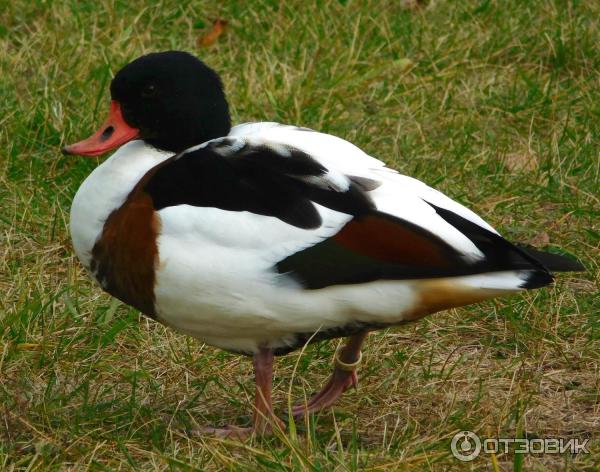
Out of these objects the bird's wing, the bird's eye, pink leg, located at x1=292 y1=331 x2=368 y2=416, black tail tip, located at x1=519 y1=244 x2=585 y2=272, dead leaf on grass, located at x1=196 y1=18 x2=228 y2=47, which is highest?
the bird's eye

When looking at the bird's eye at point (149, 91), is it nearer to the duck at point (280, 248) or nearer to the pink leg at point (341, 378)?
the duck at point (280, 248)

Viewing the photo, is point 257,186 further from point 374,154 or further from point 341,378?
point 374,154

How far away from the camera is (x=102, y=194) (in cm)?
338

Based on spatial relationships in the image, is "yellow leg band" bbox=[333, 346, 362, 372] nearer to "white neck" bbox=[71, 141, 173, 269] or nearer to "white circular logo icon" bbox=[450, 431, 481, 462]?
"white circular logo icon" bbox=[450, 431, 481, 462]

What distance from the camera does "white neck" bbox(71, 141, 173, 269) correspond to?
3359mm

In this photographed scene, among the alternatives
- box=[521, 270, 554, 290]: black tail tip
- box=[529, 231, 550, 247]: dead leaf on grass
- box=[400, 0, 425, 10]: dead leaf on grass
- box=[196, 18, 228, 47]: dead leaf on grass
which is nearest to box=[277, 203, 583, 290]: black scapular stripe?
box=[521, 270, 554, 290]: black tail tip

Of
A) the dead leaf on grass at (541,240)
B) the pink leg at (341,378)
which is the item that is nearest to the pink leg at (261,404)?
the pink leg at (341,378)

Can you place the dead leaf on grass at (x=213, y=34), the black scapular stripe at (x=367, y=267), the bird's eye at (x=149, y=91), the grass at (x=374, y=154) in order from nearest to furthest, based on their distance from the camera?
the black scapular stripe at (x=367, y=267) → the grass at (x=374, y=154) → the bird's eye at (x=149, y=91) → the dead leaf on grass at (x=213, y=34)

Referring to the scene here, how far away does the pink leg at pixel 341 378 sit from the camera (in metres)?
3.60

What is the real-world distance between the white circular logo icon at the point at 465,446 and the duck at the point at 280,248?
34 centimetres

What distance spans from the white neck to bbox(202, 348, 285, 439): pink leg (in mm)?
539

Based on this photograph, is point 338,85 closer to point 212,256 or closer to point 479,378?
point 479,378

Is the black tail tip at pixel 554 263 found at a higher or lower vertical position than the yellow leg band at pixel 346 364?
higher

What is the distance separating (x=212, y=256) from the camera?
3.12m
